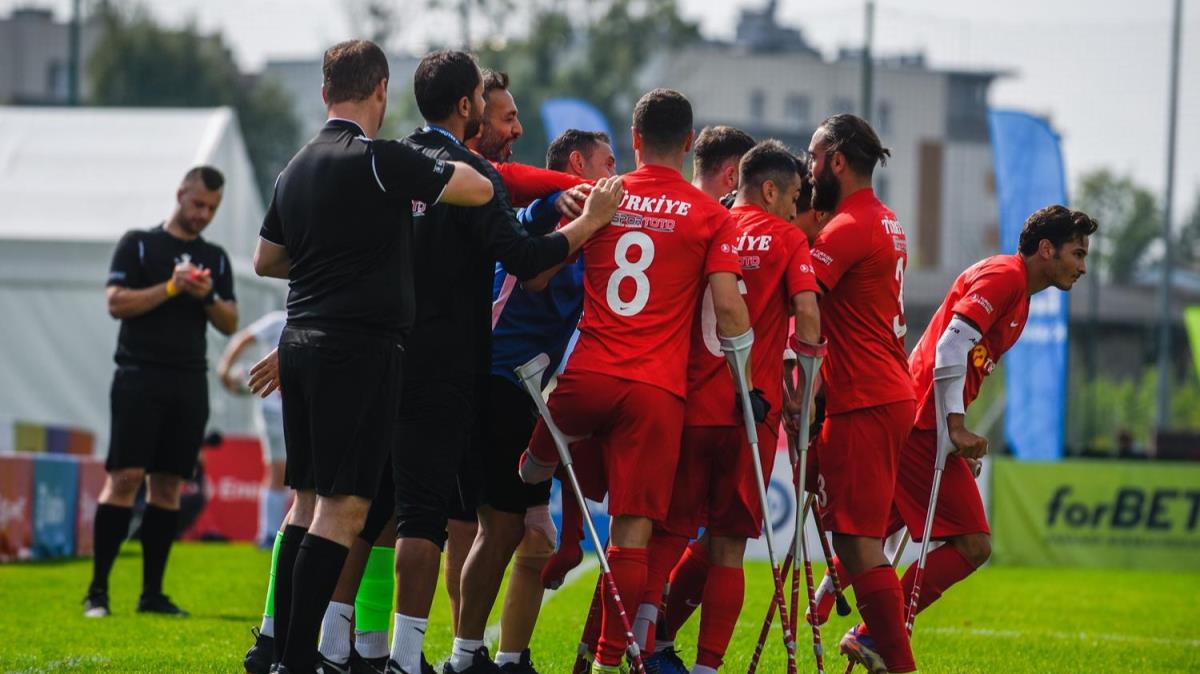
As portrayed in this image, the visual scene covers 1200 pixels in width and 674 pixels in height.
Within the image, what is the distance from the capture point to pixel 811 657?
7.99 metres

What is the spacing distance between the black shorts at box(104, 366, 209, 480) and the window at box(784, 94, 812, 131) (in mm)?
42653

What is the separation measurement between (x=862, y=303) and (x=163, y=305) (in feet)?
16.0

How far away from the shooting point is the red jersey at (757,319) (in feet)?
20.2

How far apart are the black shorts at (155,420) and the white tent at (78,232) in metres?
9.21

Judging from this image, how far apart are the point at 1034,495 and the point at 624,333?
13.0 metres

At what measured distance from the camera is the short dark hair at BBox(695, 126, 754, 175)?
22.2 ft

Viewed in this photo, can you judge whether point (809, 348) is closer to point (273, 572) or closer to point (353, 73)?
point (353, 73)

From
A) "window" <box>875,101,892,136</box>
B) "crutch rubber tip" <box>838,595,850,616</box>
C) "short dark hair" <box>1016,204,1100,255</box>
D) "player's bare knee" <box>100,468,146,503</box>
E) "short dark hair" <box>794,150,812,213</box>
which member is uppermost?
"window" <box>875,101,892,136</box>

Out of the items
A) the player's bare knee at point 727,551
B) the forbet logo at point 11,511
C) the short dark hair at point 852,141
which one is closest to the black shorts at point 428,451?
the player's bare knee at point 727,551

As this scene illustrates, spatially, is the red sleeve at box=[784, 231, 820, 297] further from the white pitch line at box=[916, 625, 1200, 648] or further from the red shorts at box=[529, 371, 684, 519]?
the white pitch line at box=[916, 625, 1200, 648]

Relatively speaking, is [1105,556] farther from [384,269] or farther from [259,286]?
[384,269]

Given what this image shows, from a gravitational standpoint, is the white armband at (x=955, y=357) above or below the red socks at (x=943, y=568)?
above

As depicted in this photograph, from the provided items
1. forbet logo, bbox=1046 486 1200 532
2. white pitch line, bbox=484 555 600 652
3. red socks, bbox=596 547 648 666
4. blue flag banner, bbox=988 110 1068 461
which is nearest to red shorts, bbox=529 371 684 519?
red socks, bbox=596 547 648 666

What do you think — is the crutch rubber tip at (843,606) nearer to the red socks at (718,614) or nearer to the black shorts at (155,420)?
the red socks at (718,614)
